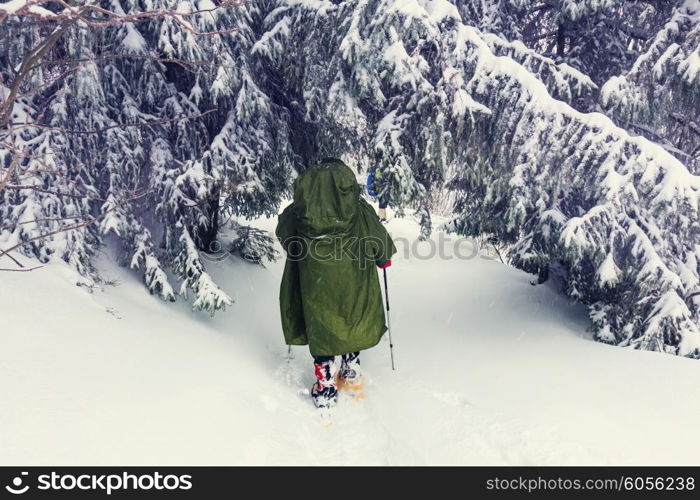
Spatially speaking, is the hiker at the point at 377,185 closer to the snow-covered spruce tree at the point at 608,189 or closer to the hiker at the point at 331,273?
the hiker at the point at 331,273

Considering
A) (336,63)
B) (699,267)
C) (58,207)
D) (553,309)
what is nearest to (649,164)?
(699,267)

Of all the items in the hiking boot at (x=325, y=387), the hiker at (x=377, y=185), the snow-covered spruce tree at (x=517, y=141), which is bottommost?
the hiking boot at (x=325, y=387)

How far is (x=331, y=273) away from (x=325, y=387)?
99cm

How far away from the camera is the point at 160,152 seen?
15.8 feet

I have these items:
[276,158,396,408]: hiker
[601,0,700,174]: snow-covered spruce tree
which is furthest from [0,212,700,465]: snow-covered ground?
[601,0,700,174]: snow-covered spruce tree

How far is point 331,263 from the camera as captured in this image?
12.5 feet

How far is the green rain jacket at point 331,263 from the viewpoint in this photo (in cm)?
365

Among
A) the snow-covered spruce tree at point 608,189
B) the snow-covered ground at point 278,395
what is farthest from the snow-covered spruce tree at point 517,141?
the snow-covered ground at point 278,395

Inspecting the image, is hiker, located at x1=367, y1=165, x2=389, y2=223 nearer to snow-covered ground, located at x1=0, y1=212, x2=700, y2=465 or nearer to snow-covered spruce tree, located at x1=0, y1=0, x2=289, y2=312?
snow-covered spruce tree, located at x1=0, y1=0, x2=289, y2=312

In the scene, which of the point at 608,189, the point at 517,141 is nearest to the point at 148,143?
the point at 517,141

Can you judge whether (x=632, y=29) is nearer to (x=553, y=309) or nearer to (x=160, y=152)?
(x=553, y=309)

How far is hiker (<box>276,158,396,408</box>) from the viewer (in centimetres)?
366

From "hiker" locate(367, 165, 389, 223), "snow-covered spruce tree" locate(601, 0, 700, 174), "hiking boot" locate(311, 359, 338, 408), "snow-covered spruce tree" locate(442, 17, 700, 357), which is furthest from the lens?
"hiker" locate(367, 165, 389, 223)
